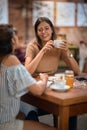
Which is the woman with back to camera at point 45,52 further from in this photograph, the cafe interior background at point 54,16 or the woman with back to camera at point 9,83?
the cafe interior background at point 54,16

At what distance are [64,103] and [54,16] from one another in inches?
169

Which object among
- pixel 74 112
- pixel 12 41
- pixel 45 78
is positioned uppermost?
pixel 12 41

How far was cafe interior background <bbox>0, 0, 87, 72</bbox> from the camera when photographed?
5434mm

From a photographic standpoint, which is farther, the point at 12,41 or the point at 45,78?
the point at 45,78

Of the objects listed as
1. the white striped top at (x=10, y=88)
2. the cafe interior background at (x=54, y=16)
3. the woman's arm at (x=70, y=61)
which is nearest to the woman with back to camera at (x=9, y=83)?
the white striped top at (x=10, y=88)

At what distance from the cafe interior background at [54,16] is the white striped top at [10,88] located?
3.06 m

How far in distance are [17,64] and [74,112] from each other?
524 mm

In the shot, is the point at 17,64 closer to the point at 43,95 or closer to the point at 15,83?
the point at 15,83

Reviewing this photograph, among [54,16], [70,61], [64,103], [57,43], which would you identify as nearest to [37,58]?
[57,43]

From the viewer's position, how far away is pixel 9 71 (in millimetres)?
1862

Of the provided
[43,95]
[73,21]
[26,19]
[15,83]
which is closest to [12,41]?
[15,83]

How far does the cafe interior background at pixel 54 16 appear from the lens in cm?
543

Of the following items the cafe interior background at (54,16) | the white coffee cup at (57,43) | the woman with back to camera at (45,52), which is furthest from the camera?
the cafe interior background at (54,16)

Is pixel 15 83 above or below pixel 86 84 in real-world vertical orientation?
above
